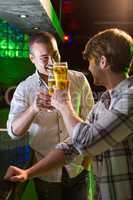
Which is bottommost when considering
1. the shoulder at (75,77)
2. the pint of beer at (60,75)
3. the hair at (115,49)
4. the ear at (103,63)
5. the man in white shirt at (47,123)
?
the man in white shirt at (47,123)

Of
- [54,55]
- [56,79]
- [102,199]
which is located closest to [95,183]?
[102,199]

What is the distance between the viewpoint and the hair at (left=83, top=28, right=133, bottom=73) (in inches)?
79.7

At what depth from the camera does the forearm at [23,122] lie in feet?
9.14

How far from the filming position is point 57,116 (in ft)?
9.71

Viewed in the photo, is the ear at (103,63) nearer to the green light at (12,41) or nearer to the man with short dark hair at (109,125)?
the man with short dark hair at (109,125)

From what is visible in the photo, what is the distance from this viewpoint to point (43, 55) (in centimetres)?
294

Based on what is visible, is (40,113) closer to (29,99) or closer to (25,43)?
(29,99)

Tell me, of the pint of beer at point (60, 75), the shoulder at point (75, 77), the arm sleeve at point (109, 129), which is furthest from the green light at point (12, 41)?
the arm sleeve at point (109, 129)

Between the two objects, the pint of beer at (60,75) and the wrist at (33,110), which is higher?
the pint of beer at (60,75)

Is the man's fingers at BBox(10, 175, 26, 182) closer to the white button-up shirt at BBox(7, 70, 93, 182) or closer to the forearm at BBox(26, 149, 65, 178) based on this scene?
the forearm at BBox(26, 149, 65, 178)

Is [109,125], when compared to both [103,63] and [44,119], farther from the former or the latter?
[44,119]

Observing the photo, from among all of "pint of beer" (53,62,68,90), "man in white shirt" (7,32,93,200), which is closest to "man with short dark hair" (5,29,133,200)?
"pint of beer" (53,62,68,90)

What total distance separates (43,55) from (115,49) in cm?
98

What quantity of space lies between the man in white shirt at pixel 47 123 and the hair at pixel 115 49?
82 cm
